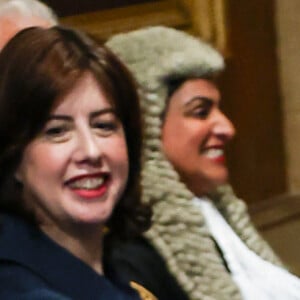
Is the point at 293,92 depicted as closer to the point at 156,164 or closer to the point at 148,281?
the point at 156,164

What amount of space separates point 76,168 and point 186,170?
0.51 metres

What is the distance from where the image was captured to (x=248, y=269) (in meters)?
1.47

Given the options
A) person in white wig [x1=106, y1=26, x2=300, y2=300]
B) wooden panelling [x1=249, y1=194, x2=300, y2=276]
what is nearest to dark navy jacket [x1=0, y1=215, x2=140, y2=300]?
person in white wig [x1=106, y1=26, x2=300, y2=300]

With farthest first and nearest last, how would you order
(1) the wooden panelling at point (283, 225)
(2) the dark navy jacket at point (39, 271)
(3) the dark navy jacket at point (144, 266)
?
(1) the wooden panelling at point (283, 225) → (3) the dark navy jacket at point (144, 266) → (2) the dark navy jacket at point (39, 271)

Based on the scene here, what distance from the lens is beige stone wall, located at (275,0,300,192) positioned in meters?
2.24

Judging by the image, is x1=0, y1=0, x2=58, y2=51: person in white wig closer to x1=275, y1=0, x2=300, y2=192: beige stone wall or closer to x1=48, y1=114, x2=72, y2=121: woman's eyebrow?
x1=48, y1=114, x2=72, y2=121: woman's eyebrow

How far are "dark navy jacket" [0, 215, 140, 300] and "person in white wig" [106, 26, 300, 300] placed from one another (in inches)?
14.5

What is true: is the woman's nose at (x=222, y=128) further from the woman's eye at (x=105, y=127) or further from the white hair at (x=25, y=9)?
the woman's eye at (x=105, y=127)

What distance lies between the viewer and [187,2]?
6.59 ft

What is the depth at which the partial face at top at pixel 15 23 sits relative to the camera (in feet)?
4.27

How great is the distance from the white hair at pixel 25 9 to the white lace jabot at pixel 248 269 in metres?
0.38

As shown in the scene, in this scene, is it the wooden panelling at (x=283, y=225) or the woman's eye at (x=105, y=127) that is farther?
the wooden panelling at (x=283, y=225)

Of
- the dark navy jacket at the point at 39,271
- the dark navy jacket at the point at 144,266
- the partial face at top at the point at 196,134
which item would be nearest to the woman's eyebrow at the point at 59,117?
the dark navy jacket at the point at 39,271

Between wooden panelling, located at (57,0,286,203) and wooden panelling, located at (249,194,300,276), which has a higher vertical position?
wooden panelling, located at (57,0,286,203)
